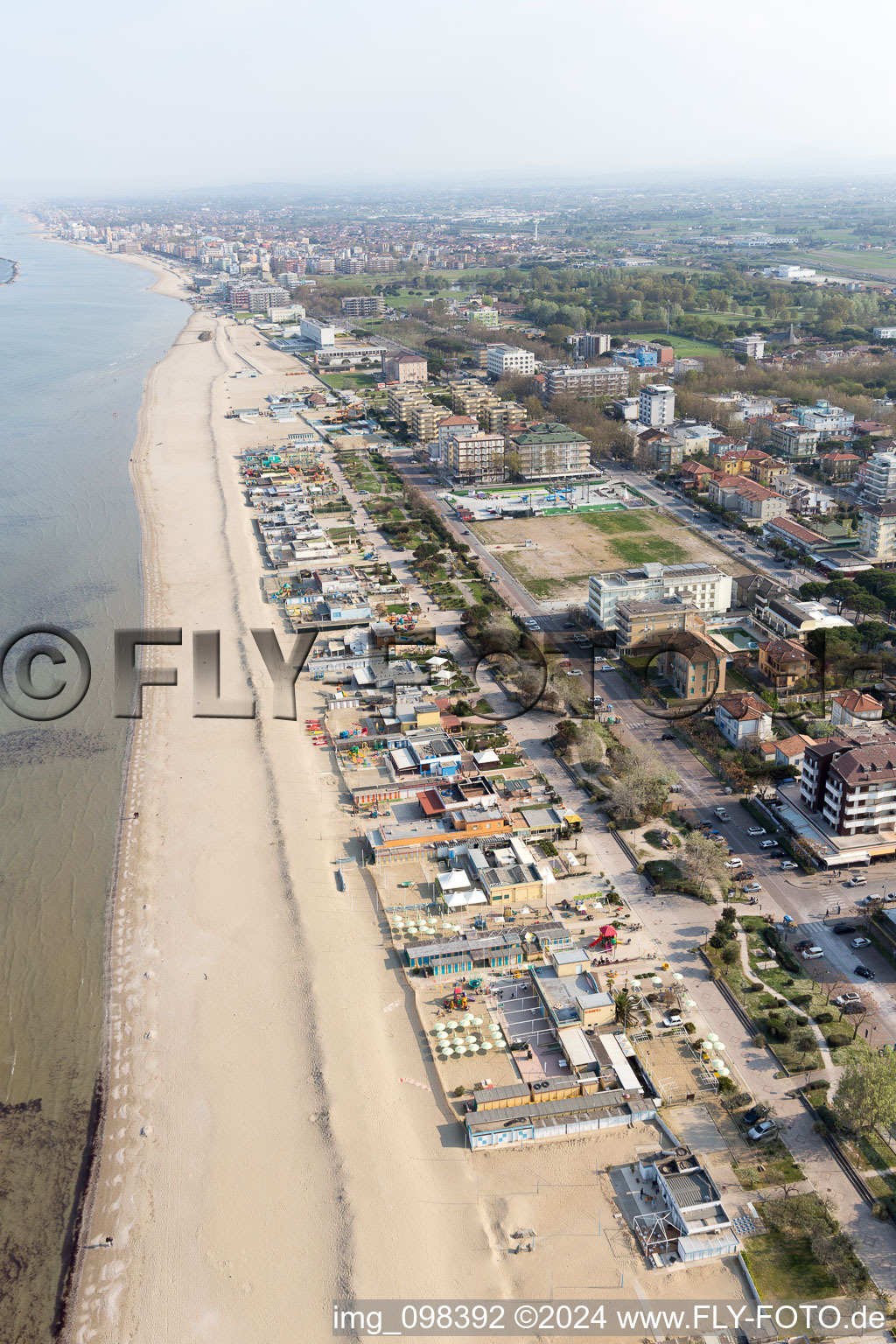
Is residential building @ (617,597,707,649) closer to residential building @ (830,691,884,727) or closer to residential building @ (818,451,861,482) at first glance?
residential building @ (830,691,884,727)

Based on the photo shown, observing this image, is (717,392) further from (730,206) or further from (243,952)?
(730,206)

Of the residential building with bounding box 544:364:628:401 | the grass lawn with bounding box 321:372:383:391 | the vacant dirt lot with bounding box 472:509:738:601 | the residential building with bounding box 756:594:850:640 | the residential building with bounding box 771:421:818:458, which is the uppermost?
the residential building with bounding box 544:364:628:401

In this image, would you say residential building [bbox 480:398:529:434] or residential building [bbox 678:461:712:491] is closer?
residential building [bbox 678:461:712:491]

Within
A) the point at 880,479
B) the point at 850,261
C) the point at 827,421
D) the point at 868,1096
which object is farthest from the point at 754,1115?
the point at 850,261

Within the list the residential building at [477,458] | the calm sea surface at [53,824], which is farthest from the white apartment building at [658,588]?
the residential building at [477,458]

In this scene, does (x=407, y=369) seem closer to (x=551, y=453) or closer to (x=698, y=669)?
(x=551, y=453)

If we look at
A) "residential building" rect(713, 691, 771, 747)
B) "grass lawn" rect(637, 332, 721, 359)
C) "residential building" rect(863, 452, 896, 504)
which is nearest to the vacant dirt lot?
"residential building" rect(863, 452, 896, 504)

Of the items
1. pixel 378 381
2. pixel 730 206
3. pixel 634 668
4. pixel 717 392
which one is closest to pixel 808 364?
pixel 717 392

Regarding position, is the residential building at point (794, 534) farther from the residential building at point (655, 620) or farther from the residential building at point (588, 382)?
the residential building at point (588, 382)
